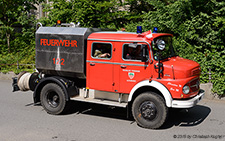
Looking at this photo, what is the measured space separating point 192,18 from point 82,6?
6.30m

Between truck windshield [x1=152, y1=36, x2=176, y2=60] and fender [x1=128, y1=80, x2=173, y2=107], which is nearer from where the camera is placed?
fender [x1=128, y1=80, x2=173, y2=107]

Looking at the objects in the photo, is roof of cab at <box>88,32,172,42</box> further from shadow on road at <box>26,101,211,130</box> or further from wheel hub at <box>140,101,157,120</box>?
shadow on road at <box>26,101,211,130</box>

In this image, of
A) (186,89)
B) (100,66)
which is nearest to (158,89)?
(186,89)

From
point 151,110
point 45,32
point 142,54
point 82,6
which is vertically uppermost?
point 82,6

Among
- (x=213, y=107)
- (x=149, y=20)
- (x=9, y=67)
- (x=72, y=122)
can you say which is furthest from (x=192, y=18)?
(x=9, y=67)

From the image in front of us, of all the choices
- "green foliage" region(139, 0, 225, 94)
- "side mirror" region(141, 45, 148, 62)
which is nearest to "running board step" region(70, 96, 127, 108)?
"side mirror" region(141, 45, 148, 62)

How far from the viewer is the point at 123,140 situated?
7090mm

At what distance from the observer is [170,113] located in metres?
9.34

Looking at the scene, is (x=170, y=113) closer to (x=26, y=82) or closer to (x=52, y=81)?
(x=52, y=81)

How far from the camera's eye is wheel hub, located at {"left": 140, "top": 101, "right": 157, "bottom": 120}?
25.6ft

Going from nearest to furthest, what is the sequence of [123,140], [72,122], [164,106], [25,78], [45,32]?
[123,140] → [164,106] → [72,122] → [45,32] → [25,78]

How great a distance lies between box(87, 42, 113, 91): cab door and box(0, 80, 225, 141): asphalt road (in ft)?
3.63

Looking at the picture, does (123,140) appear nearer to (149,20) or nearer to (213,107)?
(213,107)

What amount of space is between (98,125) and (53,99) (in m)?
1.95
